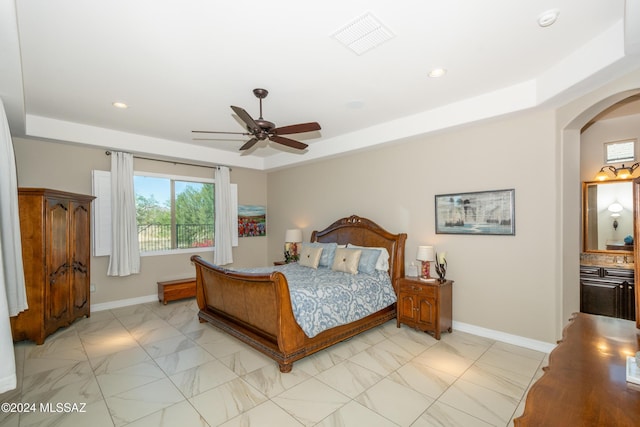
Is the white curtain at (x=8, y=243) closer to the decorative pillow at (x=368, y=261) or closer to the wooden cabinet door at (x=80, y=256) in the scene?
the wooden cabinet door at (x=80, y=256)

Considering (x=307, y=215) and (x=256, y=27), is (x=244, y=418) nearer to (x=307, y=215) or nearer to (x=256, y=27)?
(x=256, y=27)

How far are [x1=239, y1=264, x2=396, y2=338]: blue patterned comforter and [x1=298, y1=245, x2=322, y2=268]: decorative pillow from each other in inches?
8.5

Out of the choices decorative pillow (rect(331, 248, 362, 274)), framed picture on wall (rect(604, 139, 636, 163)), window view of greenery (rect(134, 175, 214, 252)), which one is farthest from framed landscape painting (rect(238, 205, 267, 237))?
framed picture on wall (rect(604, 139, 636, 163))

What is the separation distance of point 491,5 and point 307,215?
464 cm

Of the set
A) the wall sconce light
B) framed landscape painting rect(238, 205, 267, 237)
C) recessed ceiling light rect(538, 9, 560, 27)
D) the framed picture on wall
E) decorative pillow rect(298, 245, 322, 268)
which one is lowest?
decorative pillow rect(298, 245, 322, 268)

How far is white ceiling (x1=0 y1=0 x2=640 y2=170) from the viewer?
2.13m

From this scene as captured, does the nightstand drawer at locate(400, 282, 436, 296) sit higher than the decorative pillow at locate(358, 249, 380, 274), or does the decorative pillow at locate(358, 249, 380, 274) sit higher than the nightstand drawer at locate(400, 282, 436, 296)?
the decorative pillow at locate(358, 249, 380, 274)

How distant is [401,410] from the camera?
7.68 ft

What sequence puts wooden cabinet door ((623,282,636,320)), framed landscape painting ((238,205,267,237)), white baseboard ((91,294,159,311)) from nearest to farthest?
wooden cabinet door ((623,282,636,320))
white baseboard ((91,294,159,311))
framed landscape painting ((238,205,267,237))

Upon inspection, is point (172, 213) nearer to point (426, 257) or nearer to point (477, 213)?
point (426, 257)

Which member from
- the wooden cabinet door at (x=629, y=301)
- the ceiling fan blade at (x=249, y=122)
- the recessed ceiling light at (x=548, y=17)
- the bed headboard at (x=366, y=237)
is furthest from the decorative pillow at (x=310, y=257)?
the wooden cabinet door at (x=629, y=301)

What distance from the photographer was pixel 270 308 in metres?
3.05

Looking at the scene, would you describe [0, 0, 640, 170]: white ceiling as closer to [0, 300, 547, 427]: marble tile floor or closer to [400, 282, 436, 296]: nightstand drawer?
[400, 282, 436, 296]: nightstand drawer

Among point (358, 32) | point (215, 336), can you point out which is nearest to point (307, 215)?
point (215, 336)
